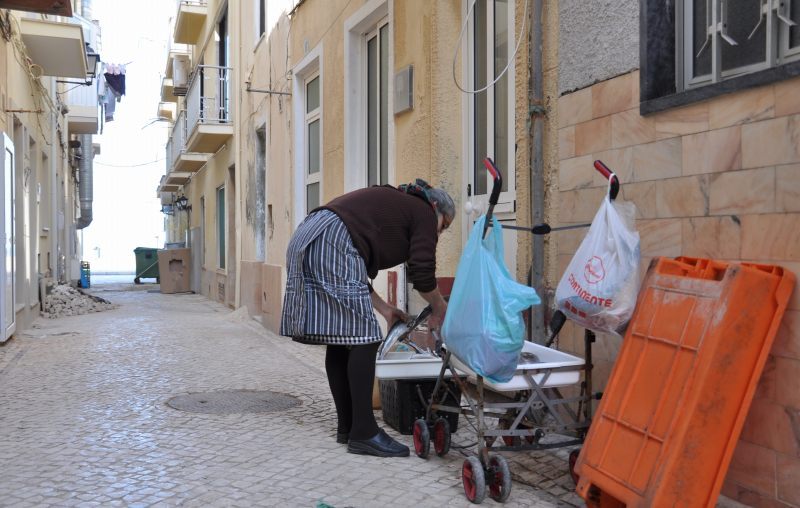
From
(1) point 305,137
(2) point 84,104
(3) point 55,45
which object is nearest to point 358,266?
(1) point 305,137

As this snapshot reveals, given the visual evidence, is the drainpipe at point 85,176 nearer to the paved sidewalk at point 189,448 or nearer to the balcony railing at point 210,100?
the balcony railing at point 210,100

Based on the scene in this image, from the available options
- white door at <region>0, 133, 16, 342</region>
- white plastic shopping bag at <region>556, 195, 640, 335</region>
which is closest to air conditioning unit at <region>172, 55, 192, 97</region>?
white door at <region>0, 133, 16, 342</region>

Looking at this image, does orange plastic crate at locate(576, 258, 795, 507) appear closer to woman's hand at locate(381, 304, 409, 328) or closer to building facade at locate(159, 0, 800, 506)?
building facade at locate(159, 0, 800, 506)

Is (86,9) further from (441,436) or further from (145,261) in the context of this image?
(441,436)

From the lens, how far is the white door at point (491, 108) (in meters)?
5.59

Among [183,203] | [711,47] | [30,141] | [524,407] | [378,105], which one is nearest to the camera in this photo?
[524,407]

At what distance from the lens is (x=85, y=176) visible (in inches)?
1062

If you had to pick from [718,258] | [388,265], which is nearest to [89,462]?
[388,265]

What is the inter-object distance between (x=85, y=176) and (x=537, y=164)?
25.1 metres

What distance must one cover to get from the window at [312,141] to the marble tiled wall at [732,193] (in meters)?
6.04

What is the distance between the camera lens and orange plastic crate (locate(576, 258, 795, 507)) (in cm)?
285

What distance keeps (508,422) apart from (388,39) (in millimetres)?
4682

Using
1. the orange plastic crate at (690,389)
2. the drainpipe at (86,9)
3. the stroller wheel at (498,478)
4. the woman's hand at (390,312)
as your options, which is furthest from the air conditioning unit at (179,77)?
the orange plastic crate at (690,389)

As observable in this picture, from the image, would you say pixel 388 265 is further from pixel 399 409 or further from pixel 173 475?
pixel 173 475
